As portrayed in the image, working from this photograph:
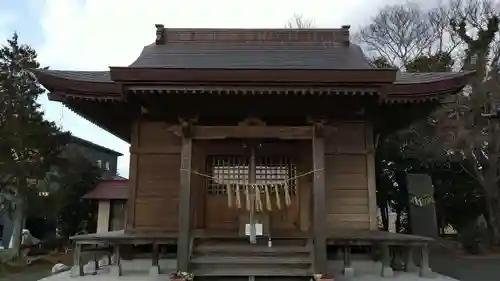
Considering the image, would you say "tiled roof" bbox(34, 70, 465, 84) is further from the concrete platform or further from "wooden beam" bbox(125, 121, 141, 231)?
the concrete platform

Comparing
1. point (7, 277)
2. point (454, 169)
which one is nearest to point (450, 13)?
point (454, 169)

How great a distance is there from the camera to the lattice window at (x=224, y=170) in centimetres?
855

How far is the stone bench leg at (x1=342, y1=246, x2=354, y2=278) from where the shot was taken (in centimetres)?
748

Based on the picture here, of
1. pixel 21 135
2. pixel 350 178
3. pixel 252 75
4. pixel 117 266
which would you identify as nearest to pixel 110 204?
pixel 21 135

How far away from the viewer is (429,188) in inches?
619

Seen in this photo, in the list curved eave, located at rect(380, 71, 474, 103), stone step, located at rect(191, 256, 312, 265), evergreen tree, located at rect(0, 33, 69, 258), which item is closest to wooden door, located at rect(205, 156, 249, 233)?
stone step, located at rect(191, 256, 312, 265)

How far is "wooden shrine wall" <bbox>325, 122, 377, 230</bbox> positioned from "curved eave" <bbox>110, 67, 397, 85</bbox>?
65.7 inches

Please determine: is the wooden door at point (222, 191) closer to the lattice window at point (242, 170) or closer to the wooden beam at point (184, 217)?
the lattice window at point (242, 170)

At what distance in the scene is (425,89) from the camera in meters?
7.66

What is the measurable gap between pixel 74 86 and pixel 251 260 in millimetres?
4259

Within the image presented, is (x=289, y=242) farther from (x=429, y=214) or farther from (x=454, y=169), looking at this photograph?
(x=454, y=169)

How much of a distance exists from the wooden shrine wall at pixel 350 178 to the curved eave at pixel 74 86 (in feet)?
13.8

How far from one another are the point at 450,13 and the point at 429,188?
11988 mm

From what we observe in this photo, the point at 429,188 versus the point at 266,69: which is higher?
the point at 266,69
